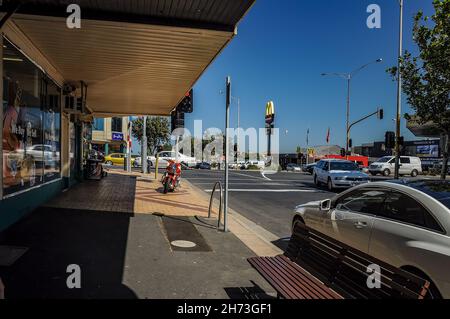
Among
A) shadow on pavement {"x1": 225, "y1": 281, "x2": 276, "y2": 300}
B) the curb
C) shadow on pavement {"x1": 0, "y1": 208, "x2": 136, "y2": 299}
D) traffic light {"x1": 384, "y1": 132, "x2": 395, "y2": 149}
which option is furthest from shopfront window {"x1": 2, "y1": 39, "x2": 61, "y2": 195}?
traffic light {"x1": 384, "y1": 132, "x2": 395, "y2": 149}

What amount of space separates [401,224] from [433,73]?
13.6 meters

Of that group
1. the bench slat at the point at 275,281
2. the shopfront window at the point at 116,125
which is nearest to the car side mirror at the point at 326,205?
the bench slat at the point at 275,281

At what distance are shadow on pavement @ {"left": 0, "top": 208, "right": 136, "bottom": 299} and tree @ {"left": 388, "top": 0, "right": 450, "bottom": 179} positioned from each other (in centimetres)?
1306

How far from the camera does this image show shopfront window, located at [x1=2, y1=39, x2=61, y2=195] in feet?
23.1

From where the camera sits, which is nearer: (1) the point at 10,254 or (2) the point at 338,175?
(1) the point at 10,254

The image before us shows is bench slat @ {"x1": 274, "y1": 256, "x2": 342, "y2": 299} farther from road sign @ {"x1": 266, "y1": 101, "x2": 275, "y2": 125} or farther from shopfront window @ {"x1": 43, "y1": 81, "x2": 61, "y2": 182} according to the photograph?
road sign @ {"x1": 266, "y1": 101, "x2": 275, "y2": 125}

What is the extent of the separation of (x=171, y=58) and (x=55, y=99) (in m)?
4.50

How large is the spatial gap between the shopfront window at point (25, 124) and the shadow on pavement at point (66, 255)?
997mm

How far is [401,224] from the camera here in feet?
14.0

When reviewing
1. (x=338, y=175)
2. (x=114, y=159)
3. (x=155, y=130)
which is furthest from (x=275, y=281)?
(x=155, y=130)

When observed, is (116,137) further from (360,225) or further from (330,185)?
(360,225)

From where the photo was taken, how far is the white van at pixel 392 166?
118 feet

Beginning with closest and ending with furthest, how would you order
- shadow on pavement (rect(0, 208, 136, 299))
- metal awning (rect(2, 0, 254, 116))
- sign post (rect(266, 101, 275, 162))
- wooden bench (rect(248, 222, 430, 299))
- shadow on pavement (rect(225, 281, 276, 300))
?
wooden bench (rect(248, 222, 430, 299)) < shadow on pavement (rect(0, 208, 136, 299)) < shadow on pavement (rect(225, 281, 276, 300)) < metal awning (rect(2, 0, 254, 116)) < sign post (rect(266, 101, 275, 162))
